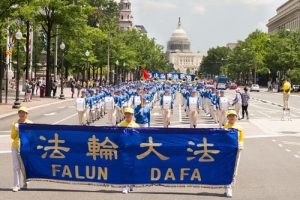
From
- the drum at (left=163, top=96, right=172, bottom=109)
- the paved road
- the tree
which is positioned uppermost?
the tree

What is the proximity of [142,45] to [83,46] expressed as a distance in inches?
1952

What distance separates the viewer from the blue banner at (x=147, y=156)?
36.9 ft

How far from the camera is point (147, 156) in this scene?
1128 cm

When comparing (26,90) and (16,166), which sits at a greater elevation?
(26,90)

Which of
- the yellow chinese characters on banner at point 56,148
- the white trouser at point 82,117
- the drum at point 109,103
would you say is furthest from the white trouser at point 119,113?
the yellow chinese characters on banner at point 56,148

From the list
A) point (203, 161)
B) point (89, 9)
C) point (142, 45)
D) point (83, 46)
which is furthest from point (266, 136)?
point (142, 45)

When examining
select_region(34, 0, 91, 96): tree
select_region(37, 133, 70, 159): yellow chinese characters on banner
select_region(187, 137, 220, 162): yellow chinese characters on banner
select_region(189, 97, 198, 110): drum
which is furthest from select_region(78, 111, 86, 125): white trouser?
select_region(34, 0, 91, 96): tree

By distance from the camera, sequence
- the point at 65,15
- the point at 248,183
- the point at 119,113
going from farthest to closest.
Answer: the point at 65,15 → the point at 119,113 → the point at 248,183

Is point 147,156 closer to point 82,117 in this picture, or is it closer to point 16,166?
point 16,166

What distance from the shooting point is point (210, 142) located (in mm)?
11266

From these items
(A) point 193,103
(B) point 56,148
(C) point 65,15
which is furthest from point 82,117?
(C) point 65,15

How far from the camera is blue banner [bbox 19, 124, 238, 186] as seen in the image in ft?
36.9

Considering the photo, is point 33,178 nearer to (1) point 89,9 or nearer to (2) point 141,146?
(2) point 141,146

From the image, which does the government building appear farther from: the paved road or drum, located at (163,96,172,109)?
the paved road
